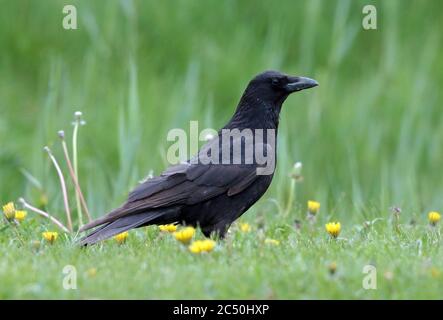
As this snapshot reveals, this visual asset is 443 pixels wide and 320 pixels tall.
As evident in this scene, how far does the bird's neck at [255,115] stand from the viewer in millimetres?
6848

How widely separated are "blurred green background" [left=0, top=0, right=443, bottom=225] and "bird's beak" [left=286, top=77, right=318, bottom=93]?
1.55 metres

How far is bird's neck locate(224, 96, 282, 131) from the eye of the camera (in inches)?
270

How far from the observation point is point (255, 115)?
687 cm

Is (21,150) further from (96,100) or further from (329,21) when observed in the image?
(329,21)

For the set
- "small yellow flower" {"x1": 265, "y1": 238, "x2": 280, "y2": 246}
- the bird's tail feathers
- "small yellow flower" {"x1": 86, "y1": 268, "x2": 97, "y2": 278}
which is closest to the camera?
"small yellow flower" {"x1": 86, "y1": 268, "x2": 97, "y2": 278}

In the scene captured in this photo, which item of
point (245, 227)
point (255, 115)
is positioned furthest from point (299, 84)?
point (245, 227)

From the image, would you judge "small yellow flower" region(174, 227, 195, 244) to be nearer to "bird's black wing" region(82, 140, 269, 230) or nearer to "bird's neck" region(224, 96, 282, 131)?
"bird's black wing" region(82, 140, 269, 230)

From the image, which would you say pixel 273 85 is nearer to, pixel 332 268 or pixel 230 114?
pixel 332 268

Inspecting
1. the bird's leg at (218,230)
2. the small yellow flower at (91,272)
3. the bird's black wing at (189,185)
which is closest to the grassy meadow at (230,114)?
the small yellow flower at (91,272)

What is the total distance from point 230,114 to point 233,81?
43 centimetres

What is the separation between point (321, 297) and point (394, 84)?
6638 millimetres

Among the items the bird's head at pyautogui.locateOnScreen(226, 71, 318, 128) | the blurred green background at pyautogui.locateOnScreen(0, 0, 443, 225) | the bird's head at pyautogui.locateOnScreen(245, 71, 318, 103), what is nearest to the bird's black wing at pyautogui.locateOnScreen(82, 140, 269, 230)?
the bird's head at pyautogui.locateOnScreen(226, 71, 318, 128)

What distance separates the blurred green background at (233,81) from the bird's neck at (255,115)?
1.56 metres
